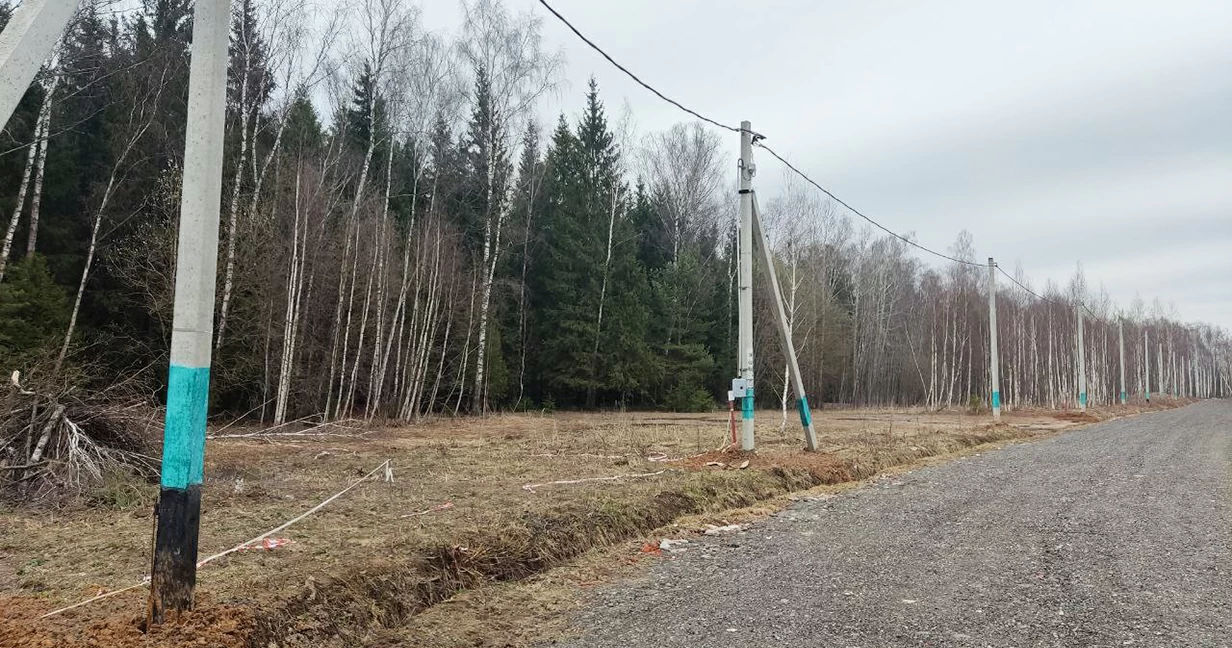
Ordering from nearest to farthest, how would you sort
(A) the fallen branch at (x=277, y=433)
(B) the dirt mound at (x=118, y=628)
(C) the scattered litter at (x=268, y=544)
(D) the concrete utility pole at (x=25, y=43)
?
(D) the concrete utility pole at (x=25, y=43), (B) the dirt mound at (x=118, y=628), (C) the scattered litter at (x=268, y=544), (A) the fallen branch at (x=277, y=433)

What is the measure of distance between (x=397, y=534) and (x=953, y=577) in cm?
459

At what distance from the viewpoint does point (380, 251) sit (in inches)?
1021

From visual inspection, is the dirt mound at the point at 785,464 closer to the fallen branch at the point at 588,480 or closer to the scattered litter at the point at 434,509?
the fallen branch at the point at 588,480

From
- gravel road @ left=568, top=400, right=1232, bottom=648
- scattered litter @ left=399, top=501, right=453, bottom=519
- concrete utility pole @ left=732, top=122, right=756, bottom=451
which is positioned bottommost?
gravel road @ left=568, top=400, right=1232, bottom=648

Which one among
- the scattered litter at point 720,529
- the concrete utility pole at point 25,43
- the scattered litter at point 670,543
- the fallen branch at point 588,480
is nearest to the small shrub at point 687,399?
the fallen branch at point 588,480

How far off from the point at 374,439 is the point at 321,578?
14.5m

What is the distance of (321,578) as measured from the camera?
5051 mm

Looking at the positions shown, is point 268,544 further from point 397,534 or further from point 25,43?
point 25,43

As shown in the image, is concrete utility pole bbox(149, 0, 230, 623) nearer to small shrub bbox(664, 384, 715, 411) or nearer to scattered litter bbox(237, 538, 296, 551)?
scattered litter bbox(237, 538, 296, 551)

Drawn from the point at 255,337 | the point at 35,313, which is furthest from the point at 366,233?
the point at 35,313

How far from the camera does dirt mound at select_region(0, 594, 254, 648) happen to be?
3.78 meters

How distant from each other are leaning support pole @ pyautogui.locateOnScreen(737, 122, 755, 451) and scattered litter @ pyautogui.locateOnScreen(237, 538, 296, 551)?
8.14 m

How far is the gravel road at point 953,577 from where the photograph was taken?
4.51 metres

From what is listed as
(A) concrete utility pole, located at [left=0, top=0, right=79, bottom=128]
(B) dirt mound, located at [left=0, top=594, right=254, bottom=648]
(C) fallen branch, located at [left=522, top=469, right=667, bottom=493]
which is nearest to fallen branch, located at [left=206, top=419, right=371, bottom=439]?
(C) fallen branch, located at [left=522, top=469, right=667, bottom=493]
